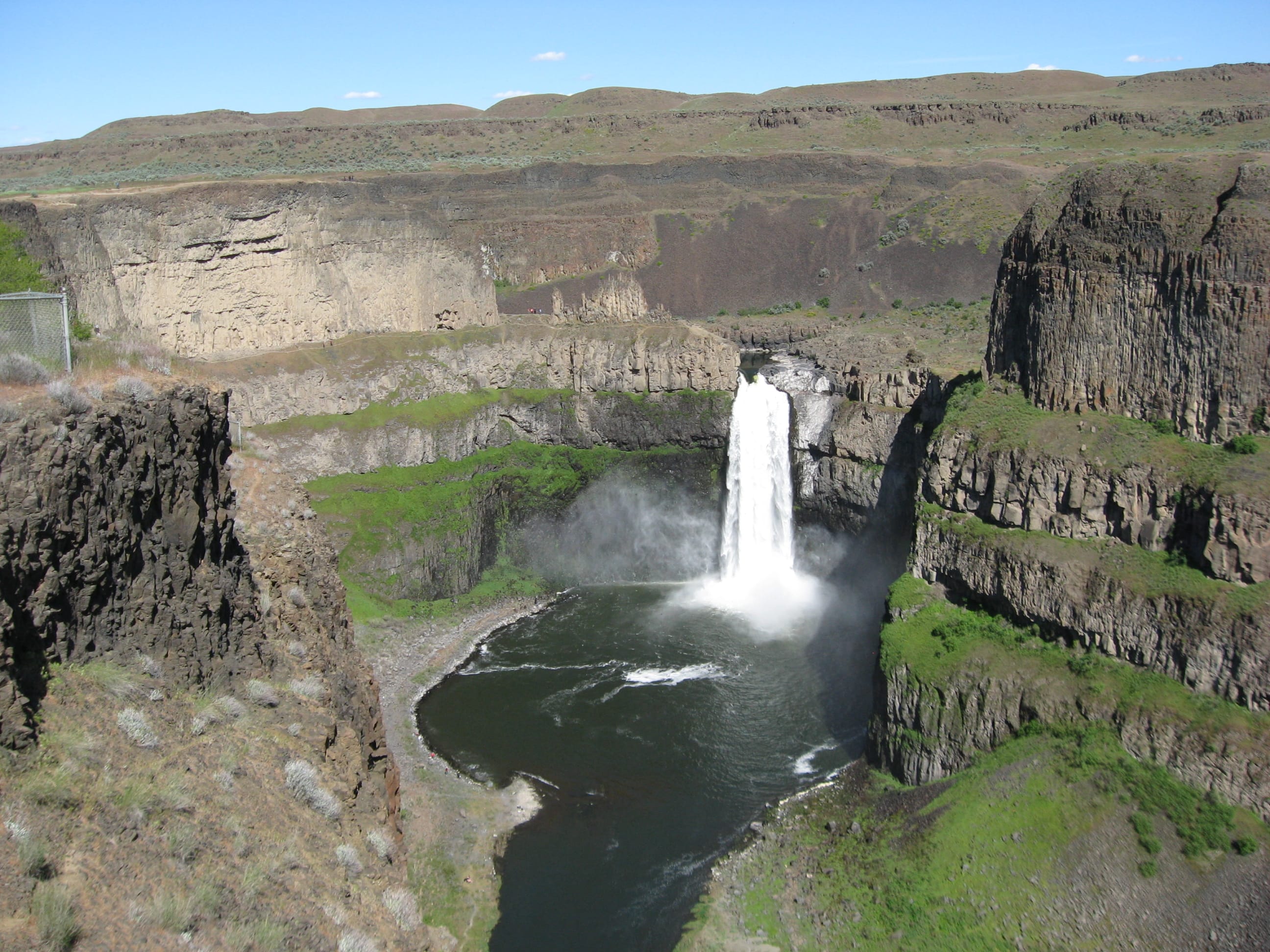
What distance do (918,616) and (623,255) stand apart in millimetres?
66059

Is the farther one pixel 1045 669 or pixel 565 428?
pixel 565 428

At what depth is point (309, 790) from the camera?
55.8 ft

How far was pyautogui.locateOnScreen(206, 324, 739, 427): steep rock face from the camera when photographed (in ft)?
168

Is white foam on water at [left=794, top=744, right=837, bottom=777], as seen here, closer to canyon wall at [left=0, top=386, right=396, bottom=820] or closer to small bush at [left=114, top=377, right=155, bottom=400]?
canyon wall at [left=0, top=386, right=396, bottom=820]

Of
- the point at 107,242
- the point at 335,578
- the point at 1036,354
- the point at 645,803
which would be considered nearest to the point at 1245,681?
the point at 1036,354

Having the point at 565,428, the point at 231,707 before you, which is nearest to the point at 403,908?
the point at 231,707

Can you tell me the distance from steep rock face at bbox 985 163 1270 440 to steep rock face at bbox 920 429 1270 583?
2852mm

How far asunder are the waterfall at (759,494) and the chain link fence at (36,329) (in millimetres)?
37820

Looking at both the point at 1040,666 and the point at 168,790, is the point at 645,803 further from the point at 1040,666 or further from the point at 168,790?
the point at 168,790

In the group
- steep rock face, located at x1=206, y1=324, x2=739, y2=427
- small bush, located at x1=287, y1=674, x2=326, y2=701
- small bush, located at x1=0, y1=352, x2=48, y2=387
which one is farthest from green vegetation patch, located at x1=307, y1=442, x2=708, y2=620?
small bush, located at x1=0, y1=352, x2=48, y2=387

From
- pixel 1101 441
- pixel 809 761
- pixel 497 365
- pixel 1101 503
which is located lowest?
pixel 809 761

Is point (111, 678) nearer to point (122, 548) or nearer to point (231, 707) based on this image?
point (122, 548)

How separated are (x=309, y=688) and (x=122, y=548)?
4529 millimetres

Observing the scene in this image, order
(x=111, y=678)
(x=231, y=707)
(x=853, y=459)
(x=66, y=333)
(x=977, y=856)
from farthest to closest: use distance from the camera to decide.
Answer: (x=853, y=459) < (x=977, y=856) < (x=66, y=333) < (x=231, y=707) < (x=111, y=678)
